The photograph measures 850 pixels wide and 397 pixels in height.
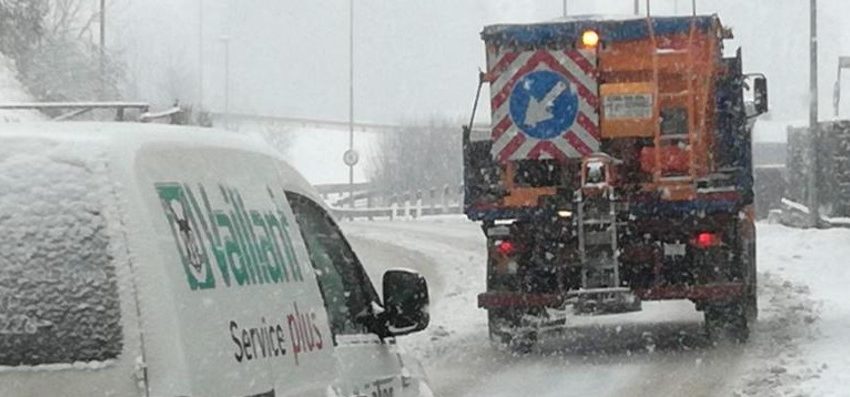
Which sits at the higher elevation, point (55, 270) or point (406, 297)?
point (55, 270)

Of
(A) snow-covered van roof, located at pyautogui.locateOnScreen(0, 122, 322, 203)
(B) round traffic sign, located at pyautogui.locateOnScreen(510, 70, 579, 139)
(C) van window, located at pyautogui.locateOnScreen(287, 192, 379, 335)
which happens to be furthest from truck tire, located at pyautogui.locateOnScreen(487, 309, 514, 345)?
(A) snow-covered van roof, located at pyautogui.locateOnScreen(0, 122, 322, 203)

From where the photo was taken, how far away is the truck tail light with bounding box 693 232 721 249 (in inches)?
596

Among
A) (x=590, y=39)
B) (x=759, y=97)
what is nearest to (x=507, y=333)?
(x=590, y=39)

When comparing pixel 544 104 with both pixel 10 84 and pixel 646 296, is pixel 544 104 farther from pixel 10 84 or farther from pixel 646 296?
pixel 10 84

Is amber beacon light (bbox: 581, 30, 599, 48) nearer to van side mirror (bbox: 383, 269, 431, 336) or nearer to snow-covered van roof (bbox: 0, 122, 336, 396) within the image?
van side mirror (bbox: 383, 269, 431, 336)

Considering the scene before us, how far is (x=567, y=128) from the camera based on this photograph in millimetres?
15688

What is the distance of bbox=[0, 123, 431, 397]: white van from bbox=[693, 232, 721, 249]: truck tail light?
10351mm

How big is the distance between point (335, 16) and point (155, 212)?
91.0 metres

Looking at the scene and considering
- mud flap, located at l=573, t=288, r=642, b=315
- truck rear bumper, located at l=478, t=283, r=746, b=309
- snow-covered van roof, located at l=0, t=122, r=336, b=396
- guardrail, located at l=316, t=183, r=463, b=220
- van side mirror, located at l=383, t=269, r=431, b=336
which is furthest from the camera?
guardrail, located at l=316, t=183, r=463, b=220

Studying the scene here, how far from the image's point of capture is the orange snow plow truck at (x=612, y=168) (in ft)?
49.7

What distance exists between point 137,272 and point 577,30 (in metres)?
11.9

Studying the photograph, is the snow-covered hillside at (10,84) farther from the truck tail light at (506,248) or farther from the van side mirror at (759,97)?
the van side mirror at (759,97)

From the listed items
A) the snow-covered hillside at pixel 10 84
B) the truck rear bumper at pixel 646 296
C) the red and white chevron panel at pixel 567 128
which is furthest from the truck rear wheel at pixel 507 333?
the snow-covered hillside at pixel 10 84

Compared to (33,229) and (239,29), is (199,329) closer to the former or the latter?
(33,229)
